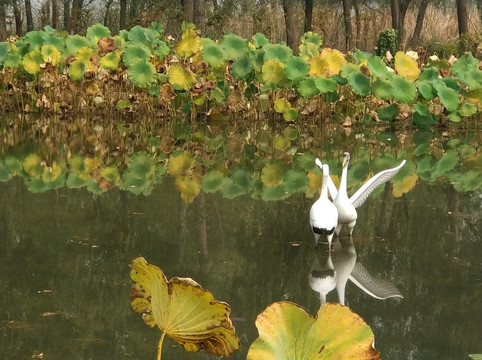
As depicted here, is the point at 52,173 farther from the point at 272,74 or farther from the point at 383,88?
the point at 383,88

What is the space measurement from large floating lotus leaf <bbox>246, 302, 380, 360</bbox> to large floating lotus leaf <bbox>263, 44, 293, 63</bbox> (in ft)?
29.6

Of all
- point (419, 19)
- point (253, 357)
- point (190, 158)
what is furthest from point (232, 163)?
point (419, 19)

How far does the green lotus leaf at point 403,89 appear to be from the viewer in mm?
9742

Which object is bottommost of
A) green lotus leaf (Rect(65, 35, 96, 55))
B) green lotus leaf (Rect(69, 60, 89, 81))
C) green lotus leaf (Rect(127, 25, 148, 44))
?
green lotus leaf (Rect(69, 60, 89, 81))

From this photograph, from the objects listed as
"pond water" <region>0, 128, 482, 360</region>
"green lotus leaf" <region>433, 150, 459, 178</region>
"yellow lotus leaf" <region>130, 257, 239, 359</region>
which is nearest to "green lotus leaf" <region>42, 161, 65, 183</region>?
"pond water" <region>0, 128, 482, 360</region>

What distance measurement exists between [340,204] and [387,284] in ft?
2.34

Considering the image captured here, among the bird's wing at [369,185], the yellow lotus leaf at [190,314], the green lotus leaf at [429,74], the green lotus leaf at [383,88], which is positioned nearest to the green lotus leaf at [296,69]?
the green lotus leaf at [383,88]

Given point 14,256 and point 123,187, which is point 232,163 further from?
point 14,256

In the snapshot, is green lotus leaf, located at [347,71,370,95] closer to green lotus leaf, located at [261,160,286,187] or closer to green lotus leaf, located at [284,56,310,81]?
green lotus leaf, located at [284,56,310,81]

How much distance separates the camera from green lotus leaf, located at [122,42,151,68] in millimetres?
10674

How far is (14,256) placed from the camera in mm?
4422

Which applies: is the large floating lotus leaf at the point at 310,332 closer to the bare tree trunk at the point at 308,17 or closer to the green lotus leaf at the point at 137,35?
the green lotus leaf at the point at 137,35

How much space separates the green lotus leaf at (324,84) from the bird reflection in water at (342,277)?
17.7ft

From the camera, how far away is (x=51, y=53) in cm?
1136
